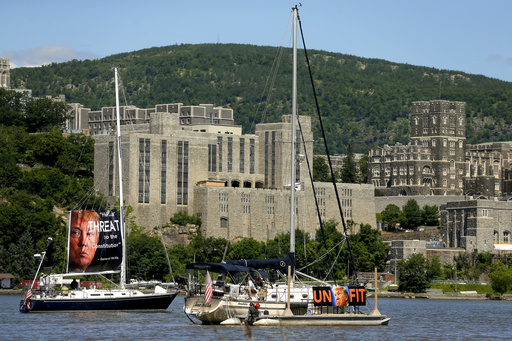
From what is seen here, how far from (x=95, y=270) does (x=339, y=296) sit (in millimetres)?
26011

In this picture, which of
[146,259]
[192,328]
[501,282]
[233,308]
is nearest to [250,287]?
[233,308]

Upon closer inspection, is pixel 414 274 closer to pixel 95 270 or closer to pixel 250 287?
pixel 95 270

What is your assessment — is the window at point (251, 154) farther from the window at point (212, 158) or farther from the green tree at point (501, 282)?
the green tree at point (501, 282)

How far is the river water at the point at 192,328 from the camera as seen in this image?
3009 inches

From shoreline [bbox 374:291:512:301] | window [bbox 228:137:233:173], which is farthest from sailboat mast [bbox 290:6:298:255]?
window [bbox 228:137:233:173]

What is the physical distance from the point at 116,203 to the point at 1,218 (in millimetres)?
16551

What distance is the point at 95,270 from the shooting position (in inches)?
3900

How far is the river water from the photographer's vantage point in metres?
76.4

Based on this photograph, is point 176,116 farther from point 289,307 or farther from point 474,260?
point 289,307

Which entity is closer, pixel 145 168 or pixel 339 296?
pixel 339 296

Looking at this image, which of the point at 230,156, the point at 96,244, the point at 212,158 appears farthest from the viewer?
the point at 230,156

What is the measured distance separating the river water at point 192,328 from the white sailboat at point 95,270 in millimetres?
825

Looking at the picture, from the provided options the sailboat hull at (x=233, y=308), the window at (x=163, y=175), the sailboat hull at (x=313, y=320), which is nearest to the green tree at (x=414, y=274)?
the window at (x=163, y=175)

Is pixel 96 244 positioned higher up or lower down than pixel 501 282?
higher up
